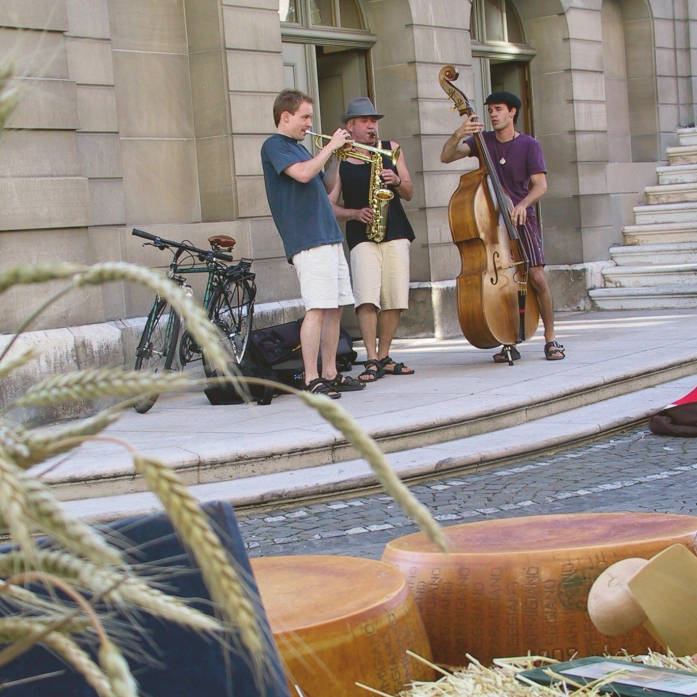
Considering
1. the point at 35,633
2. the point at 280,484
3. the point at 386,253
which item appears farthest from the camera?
the point at 386,253

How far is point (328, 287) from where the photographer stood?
324 inches

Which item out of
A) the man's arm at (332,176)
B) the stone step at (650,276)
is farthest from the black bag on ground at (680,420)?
the stone step at (650,276)

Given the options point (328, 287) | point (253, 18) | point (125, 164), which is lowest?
point (328, 287)

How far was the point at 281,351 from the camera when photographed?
28.8 ft

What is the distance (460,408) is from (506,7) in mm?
8691

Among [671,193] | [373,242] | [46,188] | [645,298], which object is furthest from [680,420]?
A: [671,193]

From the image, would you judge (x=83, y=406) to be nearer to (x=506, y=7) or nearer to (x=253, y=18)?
(x=253, y=18)

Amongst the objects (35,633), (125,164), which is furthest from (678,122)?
(35,633)

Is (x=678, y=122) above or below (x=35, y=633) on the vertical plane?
above

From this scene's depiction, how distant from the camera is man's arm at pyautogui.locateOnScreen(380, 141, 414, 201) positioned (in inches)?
360

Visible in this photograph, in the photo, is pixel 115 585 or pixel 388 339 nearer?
pixel 115 585

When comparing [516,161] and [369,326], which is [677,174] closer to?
[516,161]

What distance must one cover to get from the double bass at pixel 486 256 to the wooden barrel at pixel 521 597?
6481 millimetres

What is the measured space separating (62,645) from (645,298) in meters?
14.1
